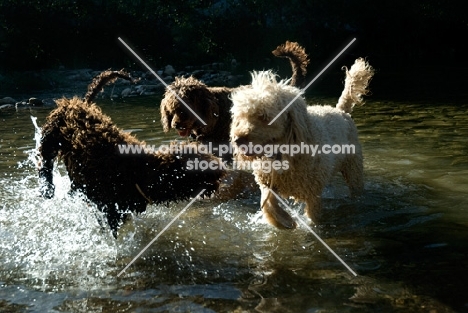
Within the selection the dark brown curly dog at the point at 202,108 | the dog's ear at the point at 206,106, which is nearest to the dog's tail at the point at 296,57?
the dark brown curly dog at the point at 202,108

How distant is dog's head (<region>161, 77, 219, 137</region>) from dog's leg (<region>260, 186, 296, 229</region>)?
1.98 metres

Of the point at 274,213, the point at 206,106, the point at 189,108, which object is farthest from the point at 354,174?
the point at 189,108

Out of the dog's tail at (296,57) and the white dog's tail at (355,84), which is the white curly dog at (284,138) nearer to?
the white dog's tail at (355,84)

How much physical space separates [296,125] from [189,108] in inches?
91.2

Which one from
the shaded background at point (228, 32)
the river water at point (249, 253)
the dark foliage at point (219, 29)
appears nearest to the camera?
the river water at point (249, 253)

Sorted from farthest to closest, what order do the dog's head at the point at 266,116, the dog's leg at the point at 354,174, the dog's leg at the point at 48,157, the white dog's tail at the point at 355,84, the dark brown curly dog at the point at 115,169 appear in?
the white dog's tail at the point at 355,84
the dog's leg at the point at 354,174
the dog's leg at the point at 48,157
the dark brown curly dog at the point at 115,169
the dog's head at the point at 266,116

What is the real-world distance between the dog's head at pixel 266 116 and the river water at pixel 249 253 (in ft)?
3.07

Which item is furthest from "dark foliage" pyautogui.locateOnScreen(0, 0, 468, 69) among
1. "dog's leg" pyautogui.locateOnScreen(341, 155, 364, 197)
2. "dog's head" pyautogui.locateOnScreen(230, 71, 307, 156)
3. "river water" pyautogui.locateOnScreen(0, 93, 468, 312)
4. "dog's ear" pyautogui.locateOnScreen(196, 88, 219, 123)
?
Answer: "dog's head" pyautogui.locateOnScreen(230, 71, 307, 156)

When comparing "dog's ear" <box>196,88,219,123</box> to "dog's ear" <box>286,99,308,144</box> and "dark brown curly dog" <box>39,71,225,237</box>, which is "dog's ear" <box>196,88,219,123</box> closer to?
"dark brown curly dog" <box>39,71,225,237</box>

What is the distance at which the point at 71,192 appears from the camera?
4754mm

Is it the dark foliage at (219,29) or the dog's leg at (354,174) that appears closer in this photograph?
the dog's leg at (354,174)

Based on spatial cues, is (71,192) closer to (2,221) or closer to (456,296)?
(2,221)

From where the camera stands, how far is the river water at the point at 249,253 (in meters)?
3.55

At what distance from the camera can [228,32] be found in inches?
920
